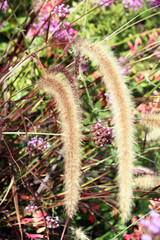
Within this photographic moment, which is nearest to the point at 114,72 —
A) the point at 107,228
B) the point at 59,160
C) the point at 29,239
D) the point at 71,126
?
the point at 71,126

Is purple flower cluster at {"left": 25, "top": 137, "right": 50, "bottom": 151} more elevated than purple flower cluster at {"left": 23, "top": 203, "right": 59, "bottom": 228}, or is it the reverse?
purple flower cluster at {"left": 25, "top": 137, "right": 50, "bottom": 151}

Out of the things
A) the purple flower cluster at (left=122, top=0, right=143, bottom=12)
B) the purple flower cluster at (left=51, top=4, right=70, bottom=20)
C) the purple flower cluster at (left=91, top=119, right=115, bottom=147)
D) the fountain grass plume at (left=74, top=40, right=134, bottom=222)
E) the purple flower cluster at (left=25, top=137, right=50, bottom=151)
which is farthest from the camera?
the purple flower cluster at (left=122, top=0, right=143, bottom=12)

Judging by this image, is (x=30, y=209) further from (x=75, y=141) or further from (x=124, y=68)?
(x=124, y=68)

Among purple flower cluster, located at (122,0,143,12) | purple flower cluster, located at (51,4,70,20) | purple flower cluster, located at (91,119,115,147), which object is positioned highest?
purple flower cluster, located at (51,4,70,20)

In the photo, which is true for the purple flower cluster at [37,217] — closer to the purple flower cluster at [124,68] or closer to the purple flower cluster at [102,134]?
the purple flower cluster at [102,134]

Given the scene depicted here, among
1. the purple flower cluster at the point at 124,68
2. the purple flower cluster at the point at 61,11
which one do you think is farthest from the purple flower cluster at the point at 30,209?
the purple flower cluster at the point at 61,11

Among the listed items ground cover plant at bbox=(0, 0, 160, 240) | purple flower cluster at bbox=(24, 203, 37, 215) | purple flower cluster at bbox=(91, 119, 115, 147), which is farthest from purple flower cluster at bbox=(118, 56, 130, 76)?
purple flower cluster at bbox=(24, 203, 37, 215)

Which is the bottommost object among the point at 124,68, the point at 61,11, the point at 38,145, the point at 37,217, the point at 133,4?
the point at 37,217

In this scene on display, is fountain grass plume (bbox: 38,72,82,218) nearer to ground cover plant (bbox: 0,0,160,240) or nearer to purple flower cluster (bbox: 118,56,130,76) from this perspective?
ground cover plant (bbox: 0,0,160,240)

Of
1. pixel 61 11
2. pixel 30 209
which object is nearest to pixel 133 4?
pixel 61 11
